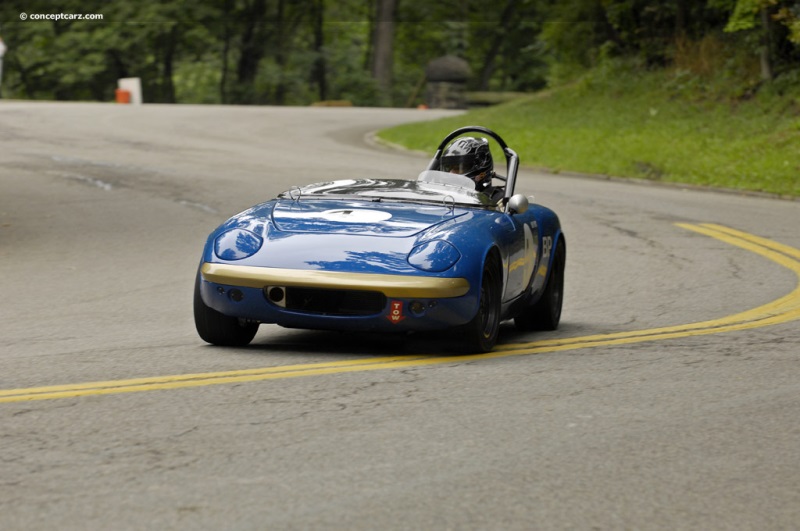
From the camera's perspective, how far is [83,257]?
44.6 feet

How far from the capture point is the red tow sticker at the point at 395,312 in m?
7.38

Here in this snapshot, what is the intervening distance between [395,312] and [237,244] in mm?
1000

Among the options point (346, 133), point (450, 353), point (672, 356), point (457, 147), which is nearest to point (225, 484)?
point (450, 353)

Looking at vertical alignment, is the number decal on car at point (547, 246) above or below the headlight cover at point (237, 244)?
below

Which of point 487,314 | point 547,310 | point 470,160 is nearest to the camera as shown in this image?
point 487,314

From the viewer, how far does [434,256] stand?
751 cm

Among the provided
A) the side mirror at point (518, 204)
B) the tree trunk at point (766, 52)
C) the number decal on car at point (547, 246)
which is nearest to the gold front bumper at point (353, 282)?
the side mirror at point (518, 204)

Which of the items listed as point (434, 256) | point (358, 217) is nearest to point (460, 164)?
point (358, 217)

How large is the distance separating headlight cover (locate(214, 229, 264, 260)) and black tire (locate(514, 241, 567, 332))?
8.14ft

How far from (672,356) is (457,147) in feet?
8.81

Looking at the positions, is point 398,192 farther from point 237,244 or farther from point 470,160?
point 237,244

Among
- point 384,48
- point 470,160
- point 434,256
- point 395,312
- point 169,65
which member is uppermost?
point 470,160

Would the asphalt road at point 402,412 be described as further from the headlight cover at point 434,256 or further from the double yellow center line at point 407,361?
the headlight cover at point 434,256

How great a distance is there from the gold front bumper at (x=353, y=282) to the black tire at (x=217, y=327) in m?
0.32
